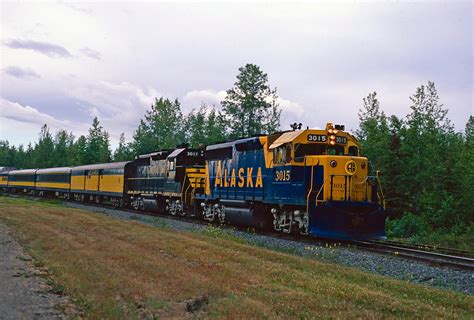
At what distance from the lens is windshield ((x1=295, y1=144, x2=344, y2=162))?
55.0ft

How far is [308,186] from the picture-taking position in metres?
16.0

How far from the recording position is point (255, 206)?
1944 cm

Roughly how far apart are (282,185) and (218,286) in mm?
9332

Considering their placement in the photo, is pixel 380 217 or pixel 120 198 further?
pixel 120 198

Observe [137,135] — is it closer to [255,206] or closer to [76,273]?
[255,206]

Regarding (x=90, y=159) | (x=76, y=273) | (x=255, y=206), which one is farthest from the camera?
(x=90, y=159)

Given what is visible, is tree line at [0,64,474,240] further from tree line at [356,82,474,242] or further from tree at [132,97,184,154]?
tree at [132,97,184,154]

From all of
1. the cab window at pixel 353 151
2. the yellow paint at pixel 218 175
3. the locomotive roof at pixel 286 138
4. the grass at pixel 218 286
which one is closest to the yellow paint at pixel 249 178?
the locomotive roof at pixel 286 138

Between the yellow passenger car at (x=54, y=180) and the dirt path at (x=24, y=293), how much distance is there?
1586 inches

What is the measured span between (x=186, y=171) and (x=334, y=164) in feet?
41.0

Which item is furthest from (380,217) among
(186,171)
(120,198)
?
(120,198)

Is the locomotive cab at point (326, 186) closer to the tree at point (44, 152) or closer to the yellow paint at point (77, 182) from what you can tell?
the yellow paint at point (77, 182)

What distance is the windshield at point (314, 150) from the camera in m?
16.8

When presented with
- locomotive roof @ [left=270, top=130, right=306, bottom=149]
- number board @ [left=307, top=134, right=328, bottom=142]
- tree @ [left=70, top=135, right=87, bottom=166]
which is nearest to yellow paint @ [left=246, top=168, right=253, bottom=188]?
locomotive roof @ [left=270, top=130, right=306, bottom=149]
